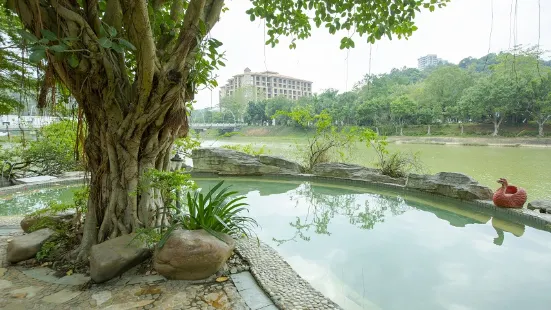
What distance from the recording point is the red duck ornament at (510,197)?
13.9ft

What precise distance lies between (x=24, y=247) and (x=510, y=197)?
586 cm

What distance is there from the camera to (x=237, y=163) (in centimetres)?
776

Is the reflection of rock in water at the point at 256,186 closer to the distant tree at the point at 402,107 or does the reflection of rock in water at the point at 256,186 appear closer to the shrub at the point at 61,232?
the shrub at the point at 61,232

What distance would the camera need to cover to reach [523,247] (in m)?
3.37

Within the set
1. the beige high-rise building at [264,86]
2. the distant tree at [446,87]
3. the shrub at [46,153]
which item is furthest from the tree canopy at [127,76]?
the beige high-rise building at [264,86]

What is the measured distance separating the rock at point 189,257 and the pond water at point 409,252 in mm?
913

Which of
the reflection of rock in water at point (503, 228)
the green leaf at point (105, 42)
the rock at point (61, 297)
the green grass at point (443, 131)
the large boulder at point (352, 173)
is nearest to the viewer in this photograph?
the green leaf at point (105, 42)

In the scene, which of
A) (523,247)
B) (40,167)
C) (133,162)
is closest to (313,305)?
(133,162)

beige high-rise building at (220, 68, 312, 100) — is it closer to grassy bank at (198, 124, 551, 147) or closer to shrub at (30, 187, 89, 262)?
grassy bank at (198, 124, 551, 147)

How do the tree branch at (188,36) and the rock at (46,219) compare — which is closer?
the tree branch at (188,36)

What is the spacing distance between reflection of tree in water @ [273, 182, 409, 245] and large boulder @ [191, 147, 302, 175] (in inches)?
50.3

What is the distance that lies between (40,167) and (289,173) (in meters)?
6.09

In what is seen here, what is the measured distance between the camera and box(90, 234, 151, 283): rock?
2.11 meters

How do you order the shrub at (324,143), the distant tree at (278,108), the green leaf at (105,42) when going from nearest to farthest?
the green leaf at (105,42) < the shrub at (324,143) < the distant tree at (278,108)
